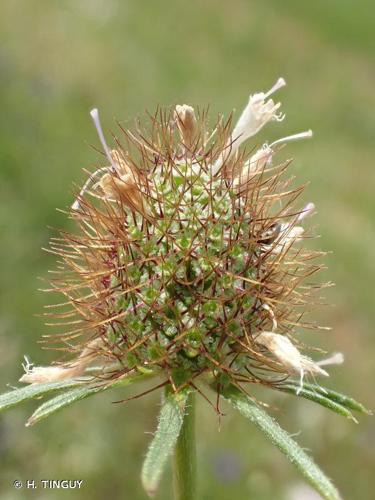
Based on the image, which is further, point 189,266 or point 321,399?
point 189,266

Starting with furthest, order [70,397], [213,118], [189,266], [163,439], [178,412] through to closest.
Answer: [213,118], [189,266], [70,397], [178,412], [163,439]

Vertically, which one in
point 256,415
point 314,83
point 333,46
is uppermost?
point 333,46

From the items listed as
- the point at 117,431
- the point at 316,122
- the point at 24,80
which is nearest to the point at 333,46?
the point at 316,122

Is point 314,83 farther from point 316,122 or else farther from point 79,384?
point 79,384

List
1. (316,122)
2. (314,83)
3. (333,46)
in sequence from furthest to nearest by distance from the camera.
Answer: (333,46) < (314,83) < (316,122)

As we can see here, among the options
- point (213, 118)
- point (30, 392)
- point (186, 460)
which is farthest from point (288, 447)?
point (213, 118)

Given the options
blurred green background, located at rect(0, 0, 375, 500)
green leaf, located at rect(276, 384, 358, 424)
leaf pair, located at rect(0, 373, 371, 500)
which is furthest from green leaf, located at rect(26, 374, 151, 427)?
blurred green background, located at rect(0, 0, 375, 500)

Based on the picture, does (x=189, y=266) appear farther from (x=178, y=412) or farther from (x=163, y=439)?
(x=163, y=439)
